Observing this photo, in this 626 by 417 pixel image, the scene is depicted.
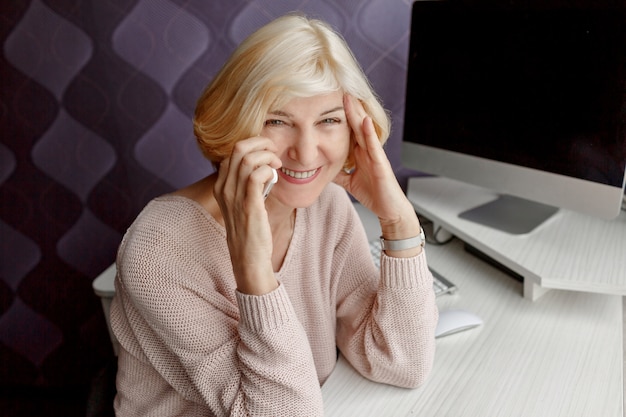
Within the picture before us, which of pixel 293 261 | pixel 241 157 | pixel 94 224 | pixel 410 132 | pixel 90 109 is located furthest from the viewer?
pixel 94 224

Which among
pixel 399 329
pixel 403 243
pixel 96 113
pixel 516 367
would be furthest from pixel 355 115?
pixel 96 113

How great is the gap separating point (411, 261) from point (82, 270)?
1.32m

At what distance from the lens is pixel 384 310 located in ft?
3.10

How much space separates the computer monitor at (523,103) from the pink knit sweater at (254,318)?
436mm

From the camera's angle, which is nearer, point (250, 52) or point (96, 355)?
point (250, 52)

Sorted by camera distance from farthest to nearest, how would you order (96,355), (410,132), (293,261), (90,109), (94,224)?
(96,355), (94,224), (90,109), (410,132), (293,261)

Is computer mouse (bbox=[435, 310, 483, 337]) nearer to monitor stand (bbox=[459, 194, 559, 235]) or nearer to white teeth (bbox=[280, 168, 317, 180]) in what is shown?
monitor stand (bbox=[459, 194, 559, 235])

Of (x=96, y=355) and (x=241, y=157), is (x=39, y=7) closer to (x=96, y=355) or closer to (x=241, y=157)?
(x=241, y=157)

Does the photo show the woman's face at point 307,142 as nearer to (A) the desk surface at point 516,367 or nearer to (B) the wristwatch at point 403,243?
(B) the wristwatch at point 403,243

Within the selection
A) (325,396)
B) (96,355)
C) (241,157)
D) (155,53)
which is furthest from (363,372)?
(96,355)

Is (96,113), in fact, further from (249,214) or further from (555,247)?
(555,247)

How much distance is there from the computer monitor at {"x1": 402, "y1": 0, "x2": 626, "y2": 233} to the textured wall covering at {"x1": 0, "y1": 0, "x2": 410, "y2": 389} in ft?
0.86

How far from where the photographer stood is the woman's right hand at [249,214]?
809 mm

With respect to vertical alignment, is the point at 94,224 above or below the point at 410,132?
below
